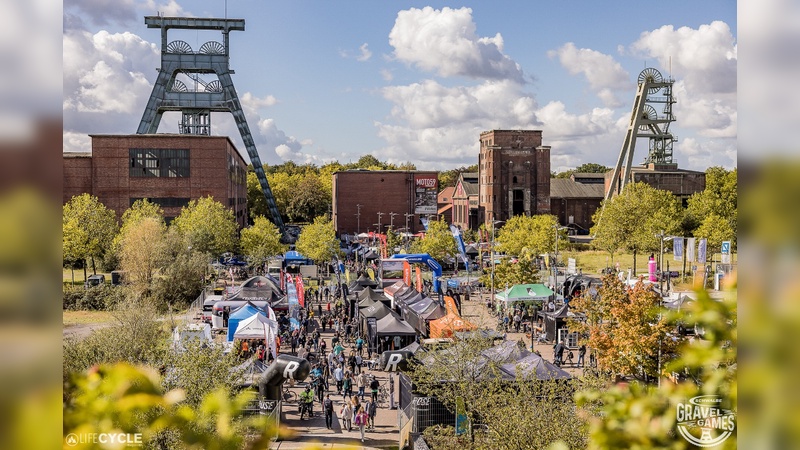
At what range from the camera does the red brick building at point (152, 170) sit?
5653 centimetres

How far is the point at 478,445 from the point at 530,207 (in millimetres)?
69760

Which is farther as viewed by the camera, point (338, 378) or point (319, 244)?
point (319, 244)

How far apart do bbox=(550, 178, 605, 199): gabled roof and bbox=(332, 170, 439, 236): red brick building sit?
18771mm

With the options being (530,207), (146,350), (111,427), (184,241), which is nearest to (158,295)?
(184,241)

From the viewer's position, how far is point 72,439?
356 cm

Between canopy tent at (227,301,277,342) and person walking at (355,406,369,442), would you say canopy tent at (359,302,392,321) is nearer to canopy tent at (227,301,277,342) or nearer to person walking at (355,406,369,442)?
canopy tent at (227,301,277,342)

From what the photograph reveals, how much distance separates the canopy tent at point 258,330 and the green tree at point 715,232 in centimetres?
3599

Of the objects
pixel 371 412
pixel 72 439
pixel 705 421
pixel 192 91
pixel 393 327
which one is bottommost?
pixel 371 412

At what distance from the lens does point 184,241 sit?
41656mm

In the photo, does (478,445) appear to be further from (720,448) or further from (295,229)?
(295,229)

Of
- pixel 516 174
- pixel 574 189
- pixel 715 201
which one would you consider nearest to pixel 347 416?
pixel 715 201

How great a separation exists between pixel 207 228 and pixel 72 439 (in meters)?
46.8

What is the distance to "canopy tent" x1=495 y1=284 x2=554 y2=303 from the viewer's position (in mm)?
33000

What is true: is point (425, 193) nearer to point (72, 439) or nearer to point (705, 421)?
point (705, 421)
